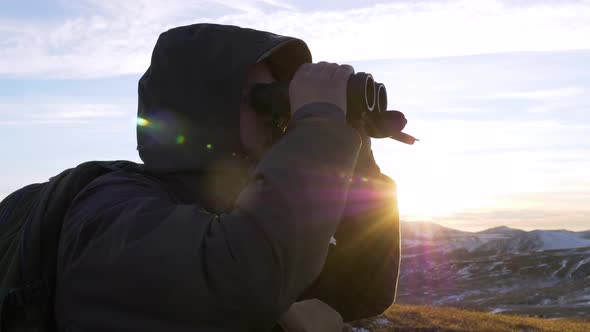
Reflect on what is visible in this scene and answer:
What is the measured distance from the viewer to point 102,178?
2.06 meters

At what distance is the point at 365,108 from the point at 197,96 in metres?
0.67

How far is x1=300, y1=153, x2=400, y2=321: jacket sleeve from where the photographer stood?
2.86 meters

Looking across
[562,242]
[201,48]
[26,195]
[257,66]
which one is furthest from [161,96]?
[562,242]

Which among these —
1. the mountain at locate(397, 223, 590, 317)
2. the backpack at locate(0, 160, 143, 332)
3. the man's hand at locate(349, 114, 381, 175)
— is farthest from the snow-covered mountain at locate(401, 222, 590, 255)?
the backpack at locate(0, 160, 143, 332)

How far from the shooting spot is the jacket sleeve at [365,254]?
2.86m

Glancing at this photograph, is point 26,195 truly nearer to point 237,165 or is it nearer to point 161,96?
point 161,96

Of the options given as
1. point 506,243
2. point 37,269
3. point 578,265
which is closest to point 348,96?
point 37,269

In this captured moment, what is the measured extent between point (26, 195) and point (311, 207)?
49.8 inches

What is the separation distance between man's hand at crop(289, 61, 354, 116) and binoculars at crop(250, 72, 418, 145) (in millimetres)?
174

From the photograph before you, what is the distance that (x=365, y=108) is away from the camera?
222 cm

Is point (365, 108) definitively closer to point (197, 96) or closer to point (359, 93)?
point (359, 93)

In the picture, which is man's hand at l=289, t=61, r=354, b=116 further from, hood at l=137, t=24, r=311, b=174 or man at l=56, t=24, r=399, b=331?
hood at l=137, t=24, r=311, b=174

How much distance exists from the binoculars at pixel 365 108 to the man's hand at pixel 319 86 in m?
0.17

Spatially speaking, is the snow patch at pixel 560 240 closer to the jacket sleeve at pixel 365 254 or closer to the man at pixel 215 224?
the jacket sleeve at pixel 365 254
